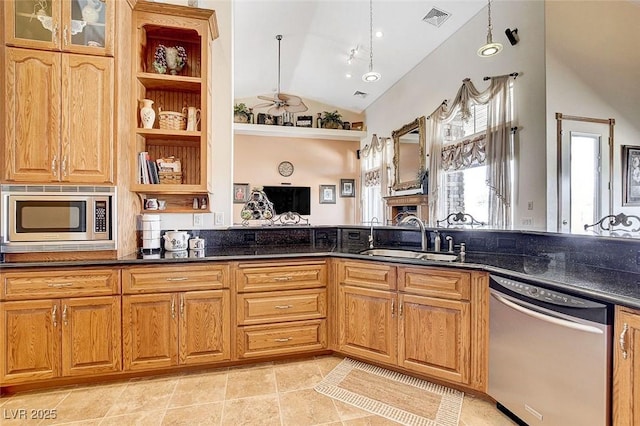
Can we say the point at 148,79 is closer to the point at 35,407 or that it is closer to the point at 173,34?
the point at 173,34

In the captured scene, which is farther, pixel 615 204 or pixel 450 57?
pixel 450 57

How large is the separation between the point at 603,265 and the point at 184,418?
2.65 metres

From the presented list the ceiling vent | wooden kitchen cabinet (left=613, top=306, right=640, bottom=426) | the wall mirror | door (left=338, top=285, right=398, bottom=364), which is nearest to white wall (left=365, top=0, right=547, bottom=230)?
the ceiling vent

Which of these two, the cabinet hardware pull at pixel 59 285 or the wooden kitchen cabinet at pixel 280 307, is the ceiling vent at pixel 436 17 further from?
the cabinet hardware pull at pixel 59 285

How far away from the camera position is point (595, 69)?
12.3 feet

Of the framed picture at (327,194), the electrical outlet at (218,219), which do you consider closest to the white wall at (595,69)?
the electrical outlet at (218,219)

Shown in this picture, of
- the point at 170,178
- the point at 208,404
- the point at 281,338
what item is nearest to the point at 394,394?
the point at 281,338

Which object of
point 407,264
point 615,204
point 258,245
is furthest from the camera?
point 615,204

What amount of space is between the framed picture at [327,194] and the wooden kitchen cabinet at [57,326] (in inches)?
249

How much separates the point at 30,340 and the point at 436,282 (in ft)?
8.69

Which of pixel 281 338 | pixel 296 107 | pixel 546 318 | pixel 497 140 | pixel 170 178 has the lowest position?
pixel 281 338

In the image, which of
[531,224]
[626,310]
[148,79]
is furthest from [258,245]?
[531,224]

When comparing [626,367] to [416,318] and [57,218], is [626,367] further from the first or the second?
[57,218]

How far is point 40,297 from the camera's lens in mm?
1966
